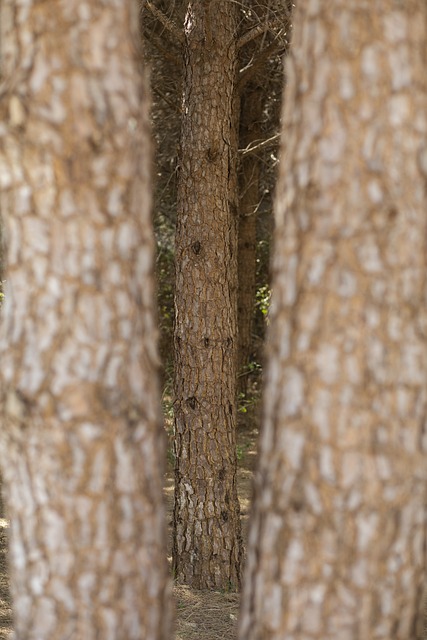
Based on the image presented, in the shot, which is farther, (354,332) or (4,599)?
(4,599)

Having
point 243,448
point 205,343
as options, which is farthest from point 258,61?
point 243,448

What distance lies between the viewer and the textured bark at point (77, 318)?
2.19m

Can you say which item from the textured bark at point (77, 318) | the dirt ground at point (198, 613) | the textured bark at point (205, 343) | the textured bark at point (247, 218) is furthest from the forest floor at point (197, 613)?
the textured bark at point (247, 218)

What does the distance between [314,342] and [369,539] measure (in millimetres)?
543

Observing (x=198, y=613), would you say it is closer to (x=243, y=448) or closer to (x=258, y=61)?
(x=258, y=61)

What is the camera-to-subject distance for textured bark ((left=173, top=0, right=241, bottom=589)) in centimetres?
541

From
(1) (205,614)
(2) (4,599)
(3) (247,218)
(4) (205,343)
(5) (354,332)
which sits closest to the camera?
(5) (354,332)

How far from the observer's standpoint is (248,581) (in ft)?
7.58

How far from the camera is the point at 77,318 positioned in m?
2.19

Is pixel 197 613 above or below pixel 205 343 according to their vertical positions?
below

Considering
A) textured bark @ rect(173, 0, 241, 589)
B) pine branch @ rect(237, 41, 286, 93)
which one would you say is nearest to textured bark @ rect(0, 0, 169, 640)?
textured bark @ rect(173, 0, 241, 589)

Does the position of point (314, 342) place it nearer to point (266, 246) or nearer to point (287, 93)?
point (287, 93)

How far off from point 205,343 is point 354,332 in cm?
333

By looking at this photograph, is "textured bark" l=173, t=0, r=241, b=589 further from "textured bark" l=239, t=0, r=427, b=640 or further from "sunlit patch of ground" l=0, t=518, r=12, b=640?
"textured bark" l=239, t=0, r=427, b=640
